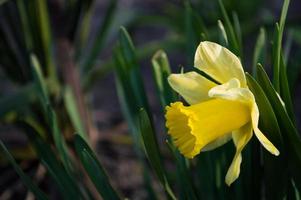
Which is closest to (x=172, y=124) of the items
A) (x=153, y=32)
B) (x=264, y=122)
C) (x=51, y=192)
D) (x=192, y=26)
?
(x=264, y=122)

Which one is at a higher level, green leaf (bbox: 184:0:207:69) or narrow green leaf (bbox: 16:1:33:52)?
narrow green leaf (bbox: 16:1:33:52)

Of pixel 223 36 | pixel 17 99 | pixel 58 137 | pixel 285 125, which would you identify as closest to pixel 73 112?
pixel 17 99

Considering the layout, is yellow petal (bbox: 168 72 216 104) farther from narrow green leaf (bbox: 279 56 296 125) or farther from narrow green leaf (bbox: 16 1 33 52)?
narrow green leaf (bbox: 16 1 33 52)

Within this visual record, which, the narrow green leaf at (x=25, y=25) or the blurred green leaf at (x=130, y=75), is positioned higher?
the narrow green leaf at (x=25, y=25)

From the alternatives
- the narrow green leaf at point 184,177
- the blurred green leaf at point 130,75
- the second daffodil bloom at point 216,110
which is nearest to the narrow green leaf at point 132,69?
the blurred green leaf at point 130,75

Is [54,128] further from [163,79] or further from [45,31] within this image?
[45,31]

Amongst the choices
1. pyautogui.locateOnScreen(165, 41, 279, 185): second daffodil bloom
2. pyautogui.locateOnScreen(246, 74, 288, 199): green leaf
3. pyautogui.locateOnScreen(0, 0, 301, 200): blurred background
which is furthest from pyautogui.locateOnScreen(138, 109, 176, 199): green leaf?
pyautogui.locateOnScreen(0, 0, 301, 200): blurred background

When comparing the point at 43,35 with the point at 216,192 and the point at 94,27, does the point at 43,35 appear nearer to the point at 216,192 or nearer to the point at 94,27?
the point at 216,192

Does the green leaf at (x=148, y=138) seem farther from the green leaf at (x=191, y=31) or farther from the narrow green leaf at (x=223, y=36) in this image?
the green leaf at (x=191, y=31)
